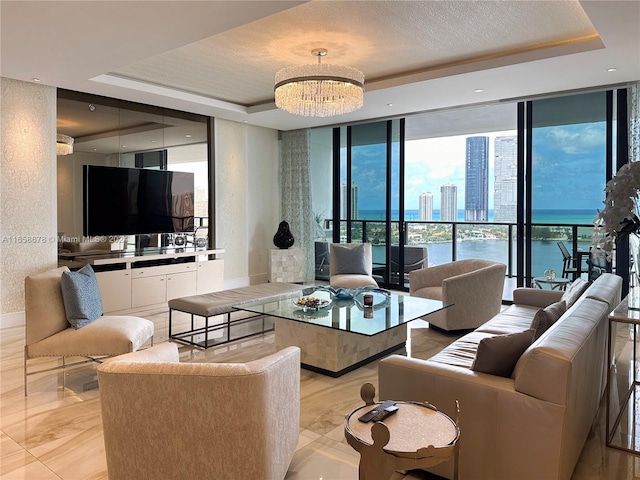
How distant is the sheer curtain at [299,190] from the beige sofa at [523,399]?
18.6ft

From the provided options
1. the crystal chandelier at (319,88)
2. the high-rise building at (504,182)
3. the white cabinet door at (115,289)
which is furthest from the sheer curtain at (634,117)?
the white cabinet door at (115,289)

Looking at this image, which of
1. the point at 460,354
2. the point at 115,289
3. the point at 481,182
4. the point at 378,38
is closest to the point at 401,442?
the point at 460,354

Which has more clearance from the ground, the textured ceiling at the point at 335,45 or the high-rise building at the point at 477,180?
the textured ceiling at the point at 335,45

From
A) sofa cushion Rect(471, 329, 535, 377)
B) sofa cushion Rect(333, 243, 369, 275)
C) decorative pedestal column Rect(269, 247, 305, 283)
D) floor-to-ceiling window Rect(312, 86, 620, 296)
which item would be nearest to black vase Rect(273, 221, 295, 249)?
decorative pedestal column Rect(269, 247, 305, 283)

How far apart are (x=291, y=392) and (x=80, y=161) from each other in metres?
4.71

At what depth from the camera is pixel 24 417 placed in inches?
117

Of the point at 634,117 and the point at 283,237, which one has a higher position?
the point at 634,117

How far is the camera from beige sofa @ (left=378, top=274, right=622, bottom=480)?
6.21ft

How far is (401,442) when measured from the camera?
1.61 meters

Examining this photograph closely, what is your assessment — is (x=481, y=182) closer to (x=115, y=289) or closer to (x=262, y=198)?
(x=262, y=198)

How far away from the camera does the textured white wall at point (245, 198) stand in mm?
7312

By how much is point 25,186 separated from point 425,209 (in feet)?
19.0

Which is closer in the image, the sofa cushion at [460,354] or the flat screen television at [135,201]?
the sofa cushion at [460,354]

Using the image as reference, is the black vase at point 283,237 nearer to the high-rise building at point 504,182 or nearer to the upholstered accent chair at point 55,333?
the high-rise building at point 504,182
